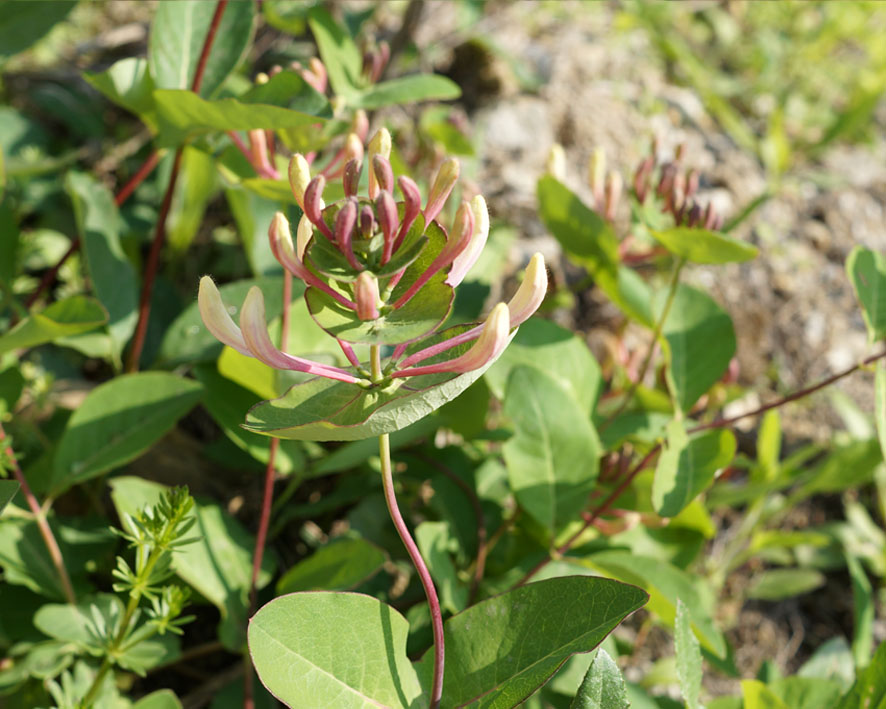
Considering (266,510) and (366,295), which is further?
(266,510)

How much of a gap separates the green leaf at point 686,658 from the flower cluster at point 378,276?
46 cm

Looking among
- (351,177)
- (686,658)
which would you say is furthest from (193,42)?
(686,658)

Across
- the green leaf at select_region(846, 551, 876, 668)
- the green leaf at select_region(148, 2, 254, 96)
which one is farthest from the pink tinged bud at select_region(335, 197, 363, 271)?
the green leaf at select_region(846, 551, 876, 668)

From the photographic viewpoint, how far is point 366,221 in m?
0.74

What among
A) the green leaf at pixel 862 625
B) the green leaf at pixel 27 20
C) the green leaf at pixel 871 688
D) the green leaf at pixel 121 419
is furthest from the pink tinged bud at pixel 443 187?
the green leaf at pixel 862 625

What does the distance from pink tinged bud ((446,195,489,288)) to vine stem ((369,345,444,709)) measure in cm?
11

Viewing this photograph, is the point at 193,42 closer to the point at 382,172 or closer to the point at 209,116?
the point at 209,116

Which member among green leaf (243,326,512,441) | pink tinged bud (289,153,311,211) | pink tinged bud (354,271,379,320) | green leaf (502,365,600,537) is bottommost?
green leaf (502,365,600,537)

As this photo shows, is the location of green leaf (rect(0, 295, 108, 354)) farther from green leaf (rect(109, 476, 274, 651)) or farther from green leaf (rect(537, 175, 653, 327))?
green leaf (rect(537, 175, 653, 327))

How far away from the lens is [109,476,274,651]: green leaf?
3.91 feet

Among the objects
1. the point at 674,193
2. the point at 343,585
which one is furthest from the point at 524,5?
the point at 343,585

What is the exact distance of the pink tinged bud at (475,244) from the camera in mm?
786

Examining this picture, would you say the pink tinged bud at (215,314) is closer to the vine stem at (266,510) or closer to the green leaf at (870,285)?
the vine stem at (266,510)

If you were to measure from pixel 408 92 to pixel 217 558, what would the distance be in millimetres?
886
